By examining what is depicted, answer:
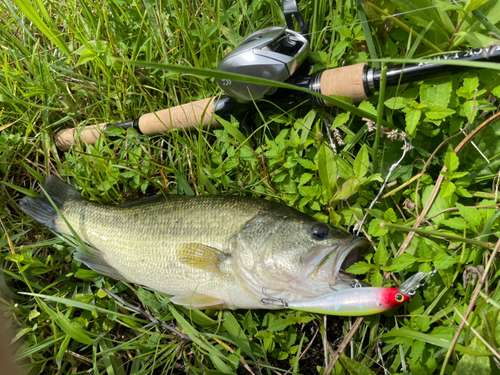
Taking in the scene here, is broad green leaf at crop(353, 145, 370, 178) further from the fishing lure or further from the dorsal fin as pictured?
the dorsal fin

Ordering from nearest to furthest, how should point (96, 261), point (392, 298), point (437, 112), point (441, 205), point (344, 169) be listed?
point (392, 298), point (437, 112), point (441, 205), point (344, 169), point (96, 261)

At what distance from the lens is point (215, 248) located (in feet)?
7.34

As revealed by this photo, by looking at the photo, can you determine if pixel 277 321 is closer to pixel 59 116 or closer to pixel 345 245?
pixel 345 245

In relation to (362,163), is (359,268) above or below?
below

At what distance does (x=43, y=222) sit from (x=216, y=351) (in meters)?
1.86

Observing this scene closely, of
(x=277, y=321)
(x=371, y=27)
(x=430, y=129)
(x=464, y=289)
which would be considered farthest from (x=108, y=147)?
(x=464, y=289)

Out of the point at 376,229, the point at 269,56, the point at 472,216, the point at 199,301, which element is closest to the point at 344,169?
the point at 376,229

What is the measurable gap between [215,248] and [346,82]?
4.55ft

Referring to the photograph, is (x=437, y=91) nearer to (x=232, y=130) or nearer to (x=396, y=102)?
(x=396, y=102)

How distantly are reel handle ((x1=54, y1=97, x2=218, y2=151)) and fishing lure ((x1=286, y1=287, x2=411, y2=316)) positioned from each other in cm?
159

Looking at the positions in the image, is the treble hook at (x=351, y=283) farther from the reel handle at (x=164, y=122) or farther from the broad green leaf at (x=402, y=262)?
the reel handle at (x=164, y=122)

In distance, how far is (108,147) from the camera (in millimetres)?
2938

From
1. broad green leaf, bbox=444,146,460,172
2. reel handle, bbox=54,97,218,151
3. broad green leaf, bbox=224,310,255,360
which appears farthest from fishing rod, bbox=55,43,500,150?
broad green leaf, bbox=224,310,255,360

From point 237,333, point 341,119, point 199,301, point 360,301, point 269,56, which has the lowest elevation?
point 237,333
